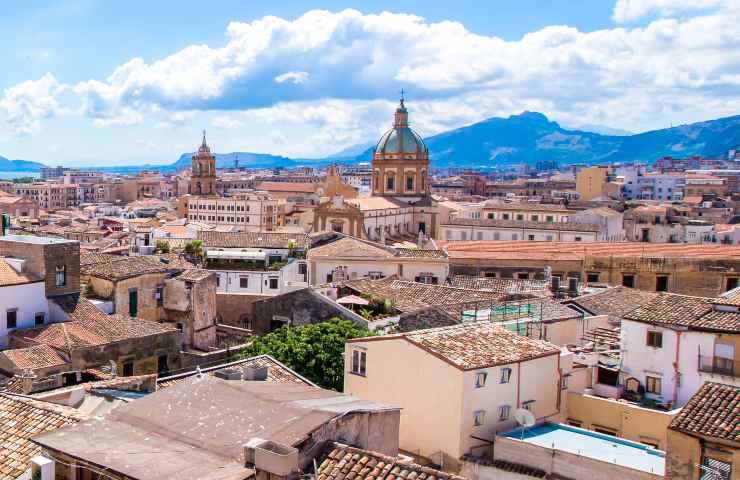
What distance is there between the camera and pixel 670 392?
2216 centimetres

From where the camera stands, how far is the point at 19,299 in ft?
94.2

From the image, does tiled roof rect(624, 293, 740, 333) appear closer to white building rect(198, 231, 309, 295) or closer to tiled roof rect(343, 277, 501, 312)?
tiled roof rect(343, 277, 501, 312)

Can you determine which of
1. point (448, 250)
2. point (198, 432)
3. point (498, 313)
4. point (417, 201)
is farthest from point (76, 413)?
point (417, 201)

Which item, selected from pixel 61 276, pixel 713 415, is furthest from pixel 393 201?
pixel 713 415

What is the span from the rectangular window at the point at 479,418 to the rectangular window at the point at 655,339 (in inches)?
225

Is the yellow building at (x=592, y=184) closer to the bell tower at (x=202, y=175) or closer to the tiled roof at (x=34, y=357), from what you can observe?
the bell tower at (x=202, y=175)

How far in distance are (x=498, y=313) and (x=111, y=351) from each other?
12.8 meters

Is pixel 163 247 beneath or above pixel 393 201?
beneath

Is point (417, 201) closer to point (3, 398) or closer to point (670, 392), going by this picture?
point (670, 392)

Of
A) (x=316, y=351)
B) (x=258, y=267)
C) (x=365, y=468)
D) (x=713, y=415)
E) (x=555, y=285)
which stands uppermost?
(x=365, y=468)

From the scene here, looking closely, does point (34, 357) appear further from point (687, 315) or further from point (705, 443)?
point (705, 443)

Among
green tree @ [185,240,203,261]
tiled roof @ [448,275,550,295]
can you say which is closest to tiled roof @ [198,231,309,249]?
green tree @ [185,240,203,261]

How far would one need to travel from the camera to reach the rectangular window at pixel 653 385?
22516mm

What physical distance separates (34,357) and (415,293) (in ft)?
51.4
